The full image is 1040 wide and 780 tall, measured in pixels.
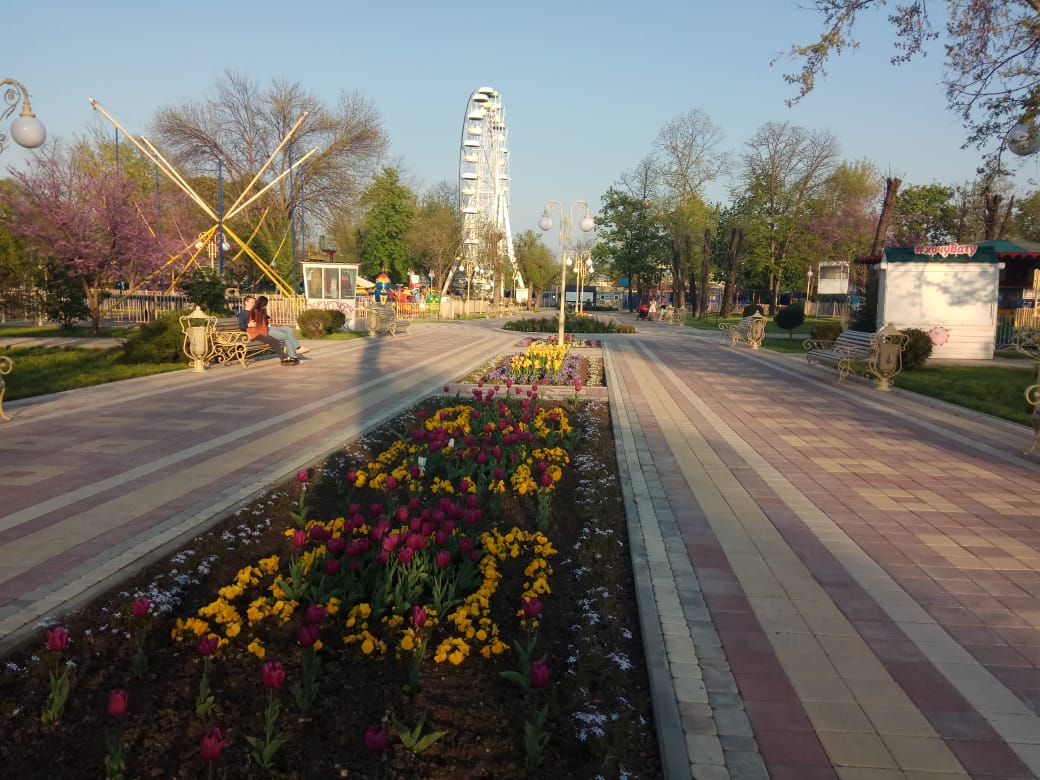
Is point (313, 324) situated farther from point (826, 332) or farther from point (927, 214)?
point (927, 214)

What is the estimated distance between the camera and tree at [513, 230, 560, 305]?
3428 inches

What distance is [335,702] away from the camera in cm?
301

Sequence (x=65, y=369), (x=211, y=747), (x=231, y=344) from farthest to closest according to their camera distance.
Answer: (x=231, y=344)
(x=65, y=369)
(x=211, y=747)

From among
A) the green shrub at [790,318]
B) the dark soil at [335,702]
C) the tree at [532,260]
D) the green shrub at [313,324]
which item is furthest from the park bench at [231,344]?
the tree at [532,260]

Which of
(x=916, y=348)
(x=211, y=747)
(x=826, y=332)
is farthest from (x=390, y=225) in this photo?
→ (x=211, y=747)

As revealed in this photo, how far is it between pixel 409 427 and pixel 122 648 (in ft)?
17.2

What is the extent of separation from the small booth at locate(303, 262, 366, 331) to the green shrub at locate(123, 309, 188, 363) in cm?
1286

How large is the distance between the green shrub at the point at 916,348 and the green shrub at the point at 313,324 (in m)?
17.1

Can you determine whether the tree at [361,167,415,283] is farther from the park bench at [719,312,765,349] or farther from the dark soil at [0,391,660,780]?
the dark soil at [0,391,660,780]

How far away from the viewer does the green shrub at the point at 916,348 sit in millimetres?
16531

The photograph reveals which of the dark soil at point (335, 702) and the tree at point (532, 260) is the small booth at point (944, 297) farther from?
the tree at point (532, 260)

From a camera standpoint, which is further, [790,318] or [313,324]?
[790,318]

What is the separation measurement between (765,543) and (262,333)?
1314 cm

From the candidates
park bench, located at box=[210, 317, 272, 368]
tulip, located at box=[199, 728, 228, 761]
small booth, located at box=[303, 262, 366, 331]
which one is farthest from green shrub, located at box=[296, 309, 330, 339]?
tulip, located at box=[199, 728, 228, 761]
